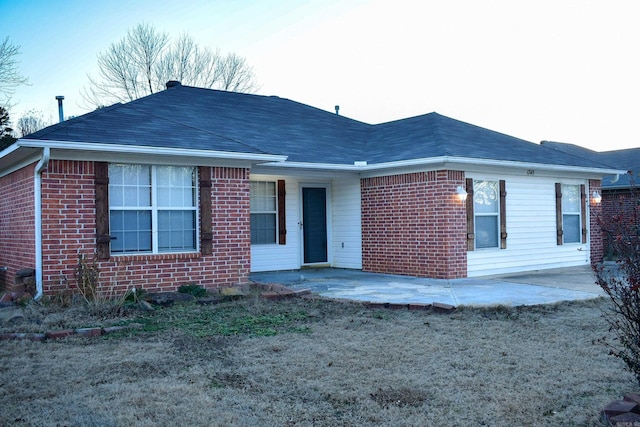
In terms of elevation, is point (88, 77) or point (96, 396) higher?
point (88, 77)

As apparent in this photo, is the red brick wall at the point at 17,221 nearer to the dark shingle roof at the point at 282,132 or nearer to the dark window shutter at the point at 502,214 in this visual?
the dark shingle roof at the point at 282,132

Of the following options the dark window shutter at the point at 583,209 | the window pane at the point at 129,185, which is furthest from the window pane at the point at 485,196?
the window pane at the point at 129,185

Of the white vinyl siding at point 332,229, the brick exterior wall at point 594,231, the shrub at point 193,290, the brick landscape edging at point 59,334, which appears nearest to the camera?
the brick landscape edging at point 59,334

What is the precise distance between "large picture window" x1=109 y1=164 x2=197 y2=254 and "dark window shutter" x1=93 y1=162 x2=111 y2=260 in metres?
0.14

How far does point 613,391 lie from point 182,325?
5.00 meters

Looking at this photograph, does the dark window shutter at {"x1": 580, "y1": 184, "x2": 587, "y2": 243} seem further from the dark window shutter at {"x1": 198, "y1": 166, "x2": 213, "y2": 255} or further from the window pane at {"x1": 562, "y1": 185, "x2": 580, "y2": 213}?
the dark window shutter at {"x1": 198, "y1": 166, "x2": 213, "y2": 255}

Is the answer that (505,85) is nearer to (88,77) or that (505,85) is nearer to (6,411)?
(6,411)

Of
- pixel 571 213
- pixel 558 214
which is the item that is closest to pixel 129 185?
pixel 558 214

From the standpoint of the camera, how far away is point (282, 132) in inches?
566

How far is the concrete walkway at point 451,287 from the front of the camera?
905 centimetres

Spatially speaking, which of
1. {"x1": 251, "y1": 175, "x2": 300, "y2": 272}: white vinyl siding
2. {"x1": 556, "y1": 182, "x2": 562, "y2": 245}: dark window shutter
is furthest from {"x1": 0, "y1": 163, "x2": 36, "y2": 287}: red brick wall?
{"x1": 556, "y1": 182, "x2": 562, "y2": 245}: dark window shutter

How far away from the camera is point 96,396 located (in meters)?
4.49

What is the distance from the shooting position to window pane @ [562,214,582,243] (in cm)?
1459

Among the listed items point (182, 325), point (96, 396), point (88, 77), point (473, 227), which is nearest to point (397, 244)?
point (473, 227)
